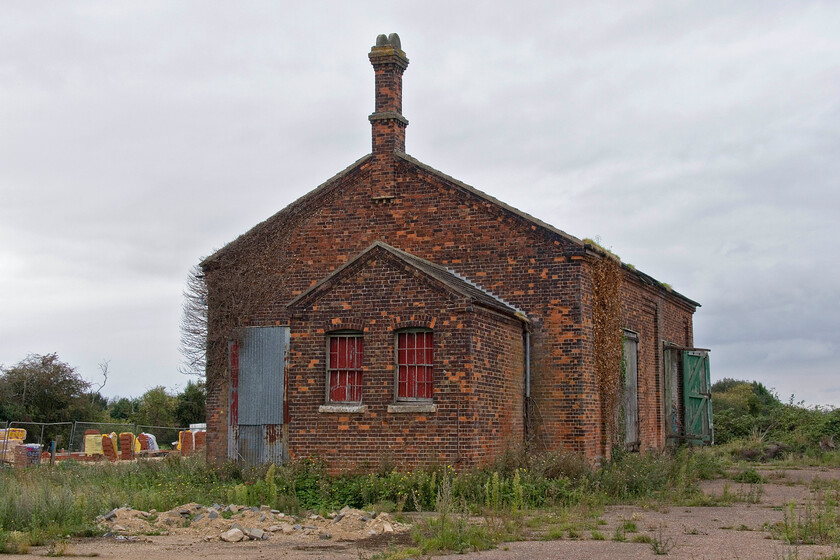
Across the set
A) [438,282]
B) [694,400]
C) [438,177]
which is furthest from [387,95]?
[694,400]

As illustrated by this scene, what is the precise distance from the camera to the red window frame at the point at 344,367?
1731cm

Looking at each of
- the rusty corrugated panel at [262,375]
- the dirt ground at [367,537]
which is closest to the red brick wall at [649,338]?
the dirt ground at [367,537]

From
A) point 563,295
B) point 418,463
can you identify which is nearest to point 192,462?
point 418,463

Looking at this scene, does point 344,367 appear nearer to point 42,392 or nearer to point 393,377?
point 393,377

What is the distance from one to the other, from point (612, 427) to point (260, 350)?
318 inches

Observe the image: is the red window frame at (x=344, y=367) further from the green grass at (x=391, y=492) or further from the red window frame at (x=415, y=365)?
the green grass at (x=391, y=492)

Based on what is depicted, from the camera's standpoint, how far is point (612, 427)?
19234 mm

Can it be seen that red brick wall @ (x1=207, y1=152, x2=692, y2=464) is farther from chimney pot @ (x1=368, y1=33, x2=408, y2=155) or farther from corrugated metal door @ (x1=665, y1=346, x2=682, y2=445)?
corrugated metal door @ (x1=665, y1=346, x2=682, y2=445)

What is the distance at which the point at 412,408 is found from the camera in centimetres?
1631

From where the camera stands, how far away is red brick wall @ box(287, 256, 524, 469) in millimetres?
16141

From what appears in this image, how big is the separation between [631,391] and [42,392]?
2824cm

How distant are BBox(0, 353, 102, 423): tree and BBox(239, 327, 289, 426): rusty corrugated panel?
73.9 ft

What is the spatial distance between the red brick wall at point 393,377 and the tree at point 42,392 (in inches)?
1006

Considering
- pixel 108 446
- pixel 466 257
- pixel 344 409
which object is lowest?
pixel 108 446
